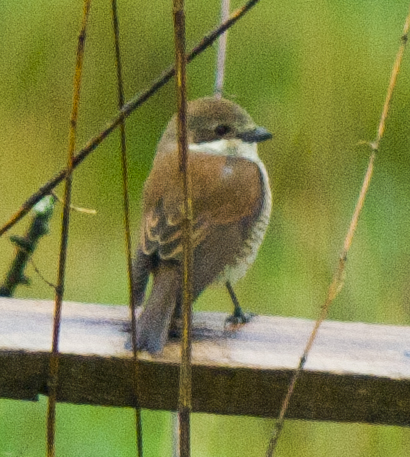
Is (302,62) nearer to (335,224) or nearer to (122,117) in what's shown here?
(335,224)

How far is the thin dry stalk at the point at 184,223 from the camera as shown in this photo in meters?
1.03

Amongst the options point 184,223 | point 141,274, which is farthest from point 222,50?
point 184,223

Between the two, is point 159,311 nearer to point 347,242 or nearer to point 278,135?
point 347,242

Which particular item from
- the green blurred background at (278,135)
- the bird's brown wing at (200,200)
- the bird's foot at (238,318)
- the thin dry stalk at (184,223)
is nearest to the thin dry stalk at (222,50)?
the bird's brown wing at (200,200)

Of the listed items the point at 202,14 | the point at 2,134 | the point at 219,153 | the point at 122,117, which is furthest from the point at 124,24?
the point at 122,117

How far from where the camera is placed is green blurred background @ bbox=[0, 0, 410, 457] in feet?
8.76

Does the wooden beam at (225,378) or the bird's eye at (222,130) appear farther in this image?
the bird's eye at (222,130)

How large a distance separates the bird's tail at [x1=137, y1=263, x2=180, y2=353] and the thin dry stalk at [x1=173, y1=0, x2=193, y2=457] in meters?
0.41

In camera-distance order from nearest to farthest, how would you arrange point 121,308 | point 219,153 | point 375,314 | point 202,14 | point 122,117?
point 122,117, point 121,308, point 219,153, point 375,314, point 202,14

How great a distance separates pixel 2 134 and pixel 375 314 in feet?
4.20

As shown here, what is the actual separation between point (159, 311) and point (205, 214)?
1.19ft

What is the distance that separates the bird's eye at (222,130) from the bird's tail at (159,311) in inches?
22.9

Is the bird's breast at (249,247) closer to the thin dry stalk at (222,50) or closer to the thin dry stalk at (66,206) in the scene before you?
the thin dry stalk at (222,50)

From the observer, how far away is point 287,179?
2.73 m
